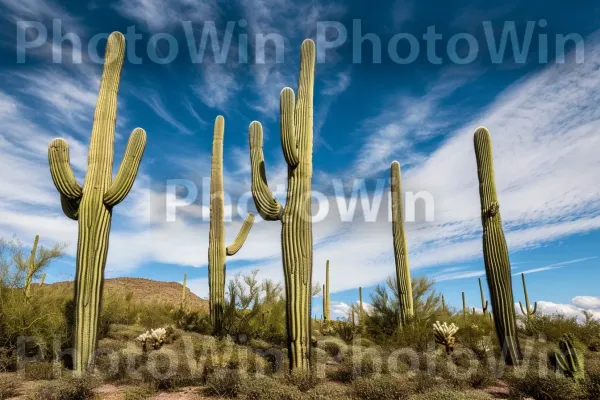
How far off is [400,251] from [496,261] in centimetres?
356

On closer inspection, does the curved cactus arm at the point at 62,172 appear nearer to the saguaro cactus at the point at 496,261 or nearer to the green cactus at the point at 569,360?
the saguaro cactus at the point at 496,261

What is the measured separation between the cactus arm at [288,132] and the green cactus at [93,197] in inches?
121

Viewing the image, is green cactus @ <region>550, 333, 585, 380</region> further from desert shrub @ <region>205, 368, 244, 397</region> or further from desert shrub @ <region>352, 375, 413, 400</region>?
desert shrub @ <region>205, 368, 244, 397</region>

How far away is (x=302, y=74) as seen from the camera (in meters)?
9.34

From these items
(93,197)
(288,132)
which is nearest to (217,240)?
(93,197)

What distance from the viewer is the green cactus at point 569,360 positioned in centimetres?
725

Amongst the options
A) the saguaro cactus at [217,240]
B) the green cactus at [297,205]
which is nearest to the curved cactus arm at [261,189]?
the green cactus at [297,205]

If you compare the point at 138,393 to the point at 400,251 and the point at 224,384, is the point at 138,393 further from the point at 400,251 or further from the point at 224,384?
the point at 400,251

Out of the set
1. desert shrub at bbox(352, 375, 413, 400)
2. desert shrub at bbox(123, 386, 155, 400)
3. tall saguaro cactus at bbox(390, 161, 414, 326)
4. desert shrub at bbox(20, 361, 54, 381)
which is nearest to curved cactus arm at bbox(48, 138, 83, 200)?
desert shrub at bbox(20, 361, 54, 381)

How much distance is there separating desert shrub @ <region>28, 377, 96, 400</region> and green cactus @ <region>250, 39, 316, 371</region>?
3271 millimetres

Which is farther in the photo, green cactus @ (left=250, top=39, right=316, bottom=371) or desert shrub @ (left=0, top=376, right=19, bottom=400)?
green cactus @ (left=250, top=39, right=316, bottom=371)

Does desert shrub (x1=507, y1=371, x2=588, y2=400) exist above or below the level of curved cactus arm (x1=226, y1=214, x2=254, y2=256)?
below

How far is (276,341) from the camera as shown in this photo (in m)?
11.6

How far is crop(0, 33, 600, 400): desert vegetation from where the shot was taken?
6859 mm
